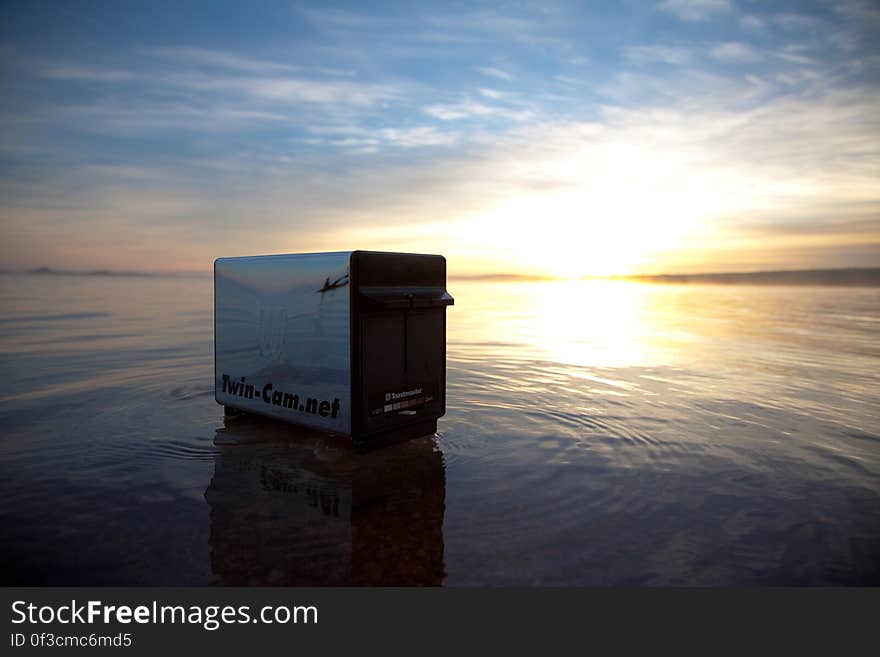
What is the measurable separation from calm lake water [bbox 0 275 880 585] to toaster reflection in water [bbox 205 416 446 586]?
2 centimetres

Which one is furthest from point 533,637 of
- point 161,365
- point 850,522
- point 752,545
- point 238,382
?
point 161,365

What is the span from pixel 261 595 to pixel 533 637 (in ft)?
5.51

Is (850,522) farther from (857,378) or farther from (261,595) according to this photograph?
(857,378)

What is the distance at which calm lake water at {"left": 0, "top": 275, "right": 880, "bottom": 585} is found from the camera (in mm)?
3842

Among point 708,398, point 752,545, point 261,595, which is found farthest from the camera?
point 708,398

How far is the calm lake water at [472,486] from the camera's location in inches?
151

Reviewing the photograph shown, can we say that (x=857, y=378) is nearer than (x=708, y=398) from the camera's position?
No

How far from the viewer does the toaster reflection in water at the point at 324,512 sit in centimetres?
375

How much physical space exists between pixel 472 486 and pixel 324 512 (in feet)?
4.60

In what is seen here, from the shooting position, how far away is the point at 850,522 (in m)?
4.54

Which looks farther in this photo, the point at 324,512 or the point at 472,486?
the point at 472,486

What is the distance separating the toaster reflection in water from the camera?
3.75 meters

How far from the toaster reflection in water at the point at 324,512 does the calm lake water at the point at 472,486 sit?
22mm

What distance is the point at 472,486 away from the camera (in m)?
5.21
